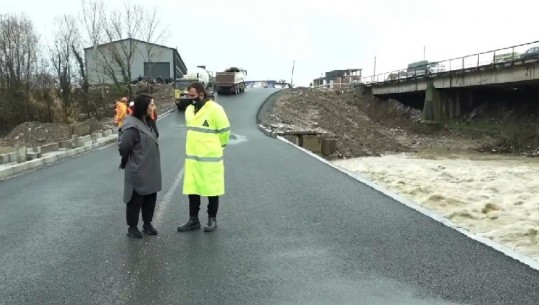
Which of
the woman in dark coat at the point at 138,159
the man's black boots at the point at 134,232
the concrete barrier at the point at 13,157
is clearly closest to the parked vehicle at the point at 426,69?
the concrete barrier at the point at 13,157

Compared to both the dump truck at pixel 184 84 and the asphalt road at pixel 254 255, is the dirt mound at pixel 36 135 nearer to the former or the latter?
the dump truck at pixel 184 84

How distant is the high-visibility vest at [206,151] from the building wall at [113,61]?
48.4 metres

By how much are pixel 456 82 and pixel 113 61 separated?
3534cm

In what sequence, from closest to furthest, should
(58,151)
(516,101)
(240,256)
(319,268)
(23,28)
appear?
(319,268) < (240,256) < (58,151) < (516,101) < (23,28)

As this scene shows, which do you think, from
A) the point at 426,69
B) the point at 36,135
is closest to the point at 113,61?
the point at 36,135

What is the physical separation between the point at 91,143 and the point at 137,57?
4893 cm

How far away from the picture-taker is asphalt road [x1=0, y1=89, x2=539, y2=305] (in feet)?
15.5

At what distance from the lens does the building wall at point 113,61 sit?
55347 mm

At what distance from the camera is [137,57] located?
67.7 m

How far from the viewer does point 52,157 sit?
16250mm

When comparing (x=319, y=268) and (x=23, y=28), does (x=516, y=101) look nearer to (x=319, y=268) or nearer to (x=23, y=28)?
(x=319, y=268)

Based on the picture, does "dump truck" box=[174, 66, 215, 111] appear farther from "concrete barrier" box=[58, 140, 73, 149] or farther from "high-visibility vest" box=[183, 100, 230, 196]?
"high-visibility vest" box=[183, 100, 230, 196]

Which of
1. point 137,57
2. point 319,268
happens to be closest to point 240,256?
point 319,268

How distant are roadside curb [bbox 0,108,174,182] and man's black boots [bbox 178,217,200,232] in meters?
7.42
